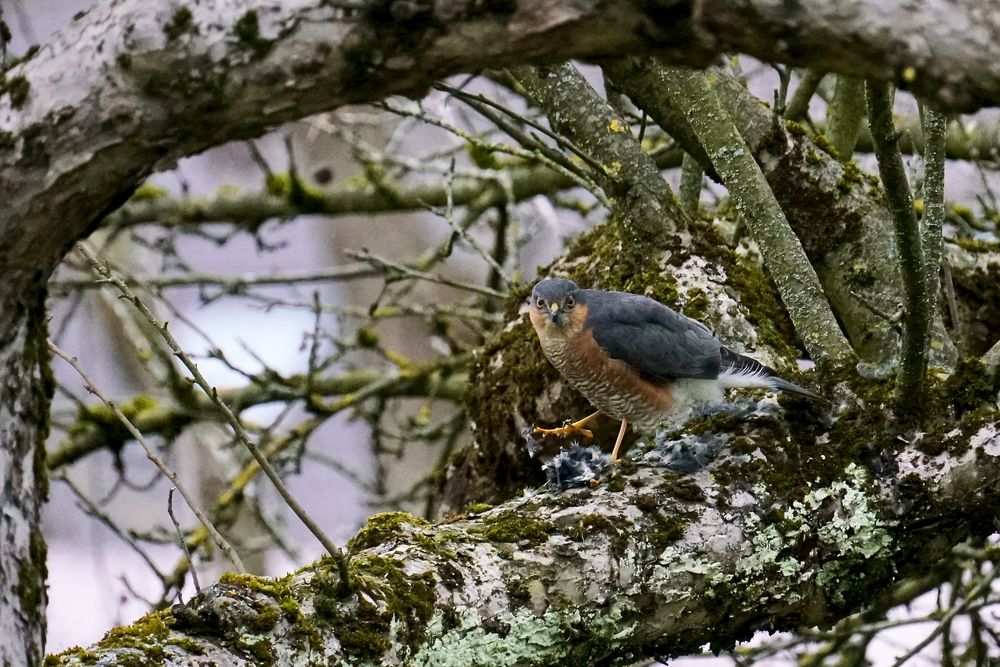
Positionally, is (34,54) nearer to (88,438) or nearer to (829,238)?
(829,238)

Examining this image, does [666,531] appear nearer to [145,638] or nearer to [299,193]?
[145,638]

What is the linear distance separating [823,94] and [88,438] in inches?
171

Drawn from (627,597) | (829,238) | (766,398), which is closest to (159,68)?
(627,597)

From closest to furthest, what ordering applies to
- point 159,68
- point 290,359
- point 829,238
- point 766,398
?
point 159,68 → point 766,398 → point 829,238 → point 290,359

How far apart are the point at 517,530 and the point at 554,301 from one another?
1366 millimetres

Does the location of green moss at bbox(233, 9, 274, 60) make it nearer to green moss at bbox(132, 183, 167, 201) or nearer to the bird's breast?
the bird's breast

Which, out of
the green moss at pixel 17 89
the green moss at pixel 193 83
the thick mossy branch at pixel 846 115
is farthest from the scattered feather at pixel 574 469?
the thick mossy branch at pixel 846 115

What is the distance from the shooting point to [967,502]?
274 cm

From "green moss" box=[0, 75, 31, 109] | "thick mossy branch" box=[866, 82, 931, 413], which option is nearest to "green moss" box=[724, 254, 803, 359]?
"thick mossy branch" box=[866, 82, 931, 413]

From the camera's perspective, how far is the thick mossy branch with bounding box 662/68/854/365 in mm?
3252

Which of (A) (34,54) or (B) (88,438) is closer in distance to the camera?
(A) (34,54)

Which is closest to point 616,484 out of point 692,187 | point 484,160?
point 692,187

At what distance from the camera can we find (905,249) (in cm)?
253

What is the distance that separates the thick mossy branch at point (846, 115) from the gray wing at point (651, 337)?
5.36ft
